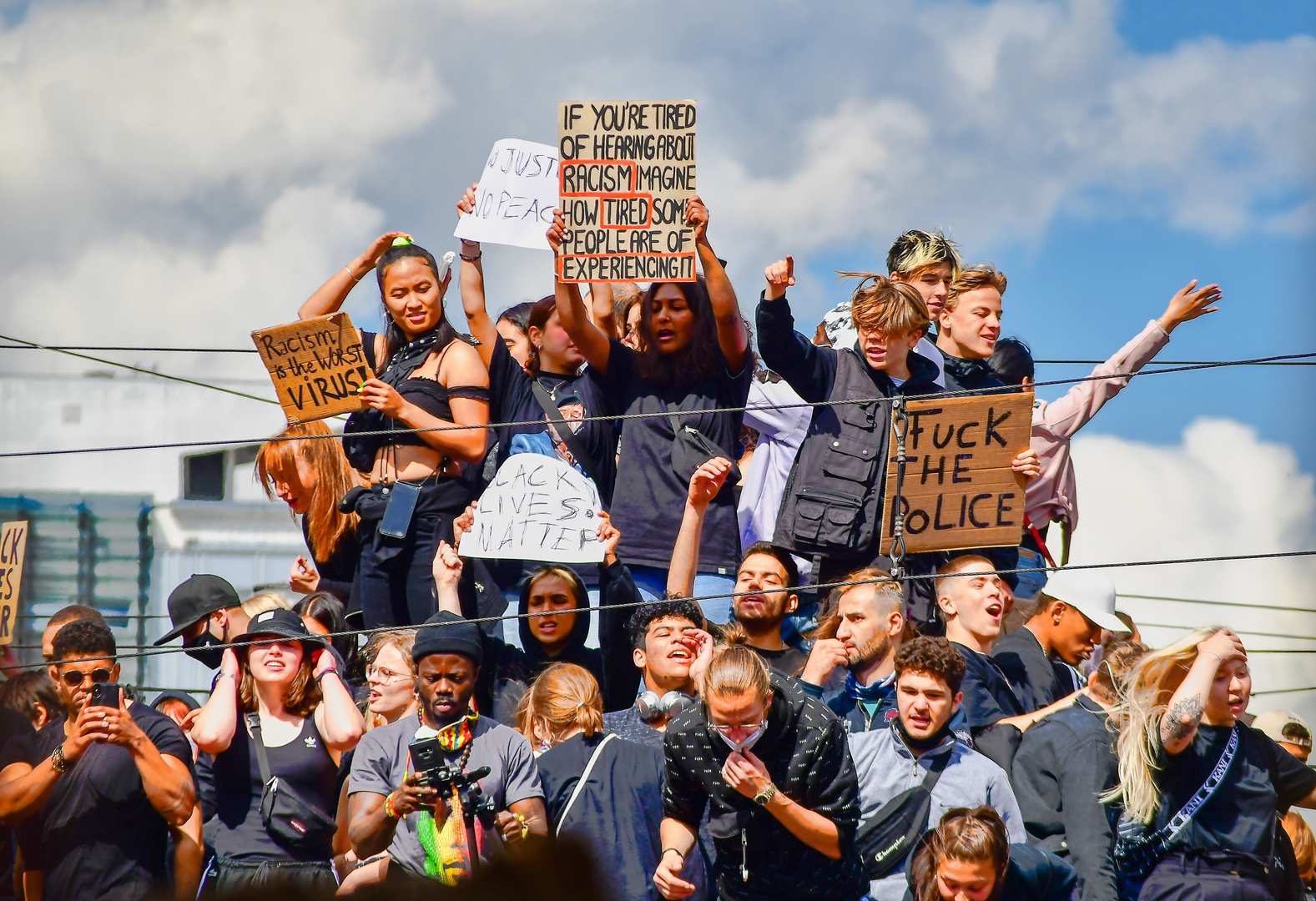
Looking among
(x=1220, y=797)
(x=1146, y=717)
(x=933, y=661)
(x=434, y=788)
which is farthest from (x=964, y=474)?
(x=434, y=788)

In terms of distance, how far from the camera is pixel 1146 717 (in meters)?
5.60

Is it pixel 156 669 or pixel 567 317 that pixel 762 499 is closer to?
pixel 567 317

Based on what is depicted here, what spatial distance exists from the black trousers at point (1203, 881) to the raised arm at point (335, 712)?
2799 mm

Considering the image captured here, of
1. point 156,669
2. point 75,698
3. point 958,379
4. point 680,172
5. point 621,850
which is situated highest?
point 680,172

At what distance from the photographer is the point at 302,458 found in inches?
289

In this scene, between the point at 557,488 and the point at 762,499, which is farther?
the point at 762,499

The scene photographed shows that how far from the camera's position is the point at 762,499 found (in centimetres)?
727

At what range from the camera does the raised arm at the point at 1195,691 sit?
555 cm

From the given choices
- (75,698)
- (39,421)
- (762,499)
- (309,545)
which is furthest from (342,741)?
(39,421)

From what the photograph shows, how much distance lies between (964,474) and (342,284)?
3004 mm

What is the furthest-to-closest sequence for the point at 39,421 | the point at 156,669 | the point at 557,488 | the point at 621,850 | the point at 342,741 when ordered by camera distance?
the point at 39,421, the point at 156,669, the point at 557,488, the point at 342,741, the point at 621,850

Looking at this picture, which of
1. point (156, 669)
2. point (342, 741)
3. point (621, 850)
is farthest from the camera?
point (156, 669)

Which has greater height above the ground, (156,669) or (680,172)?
(680,172)

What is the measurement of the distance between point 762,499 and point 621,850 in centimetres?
211
